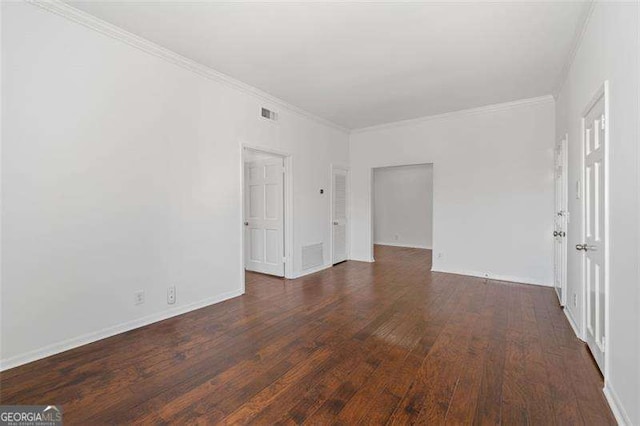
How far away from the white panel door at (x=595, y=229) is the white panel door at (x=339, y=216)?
13.0 feet

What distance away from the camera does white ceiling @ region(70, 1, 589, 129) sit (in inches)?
97.5

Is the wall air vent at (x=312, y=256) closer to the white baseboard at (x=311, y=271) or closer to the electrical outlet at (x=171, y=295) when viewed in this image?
Result: the white baseboard at (x=311, y=271)

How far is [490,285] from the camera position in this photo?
4508 mm

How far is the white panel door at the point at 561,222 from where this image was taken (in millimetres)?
3496

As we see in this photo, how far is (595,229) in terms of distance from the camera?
230 cm

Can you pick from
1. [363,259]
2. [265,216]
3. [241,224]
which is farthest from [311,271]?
[241,224]

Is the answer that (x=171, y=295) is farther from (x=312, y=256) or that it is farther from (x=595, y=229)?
(x=595, y=229)

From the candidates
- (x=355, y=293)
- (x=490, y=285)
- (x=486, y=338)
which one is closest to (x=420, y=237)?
(x=490, y=285)

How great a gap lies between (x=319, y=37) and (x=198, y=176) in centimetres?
205

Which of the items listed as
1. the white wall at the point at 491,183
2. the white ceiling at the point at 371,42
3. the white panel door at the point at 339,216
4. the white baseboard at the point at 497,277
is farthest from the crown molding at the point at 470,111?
the white baseboard at the point at 497,277

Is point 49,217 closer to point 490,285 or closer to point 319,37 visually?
point 319,37

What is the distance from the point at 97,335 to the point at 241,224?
1.91 meters

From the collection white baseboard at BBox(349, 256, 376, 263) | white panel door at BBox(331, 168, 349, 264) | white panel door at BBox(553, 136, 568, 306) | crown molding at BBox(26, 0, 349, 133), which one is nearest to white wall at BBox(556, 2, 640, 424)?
white panel door at BBox(553, 136, 568, 306)

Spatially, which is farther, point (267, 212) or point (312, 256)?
point (312, 256)
